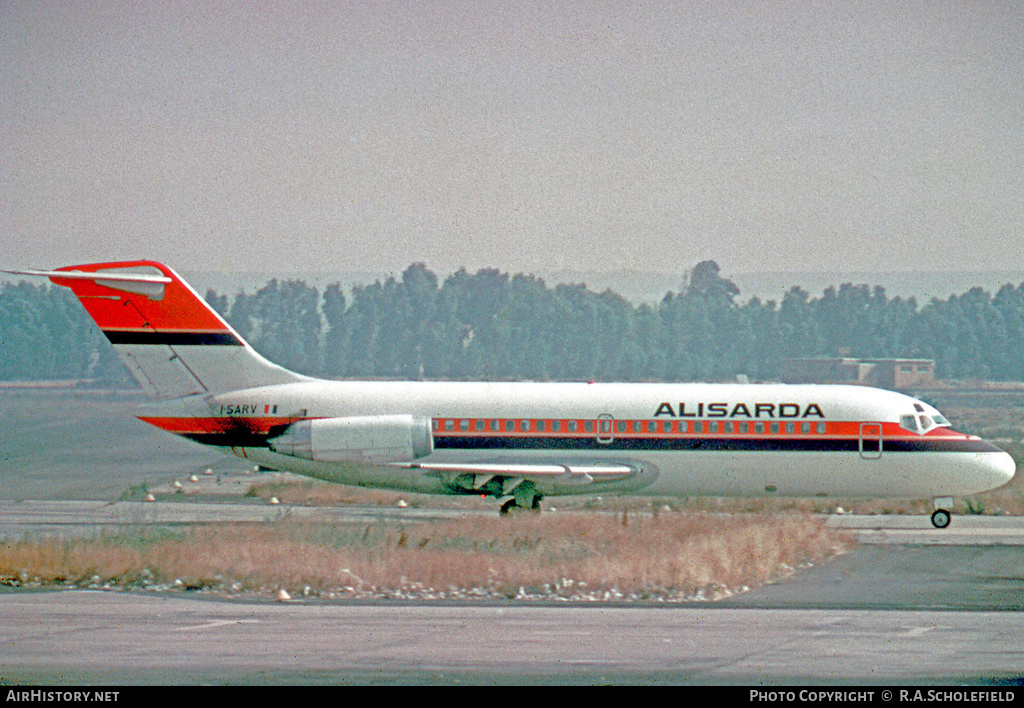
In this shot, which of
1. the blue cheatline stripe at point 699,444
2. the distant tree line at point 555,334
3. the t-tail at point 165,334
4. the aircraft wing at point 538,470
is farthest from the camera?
the distant tree line at point 555,334

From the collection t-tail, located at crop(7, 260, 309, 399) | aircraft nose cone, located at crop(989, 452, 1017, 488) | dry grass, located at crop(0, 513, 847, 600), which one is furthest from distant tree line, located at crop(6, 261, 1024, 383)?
dry grass, located at crop(0, 513, 847, 600)

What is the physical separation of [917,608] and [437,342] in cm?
15436

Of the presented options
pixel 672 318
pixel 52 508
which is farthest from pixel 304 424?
pixel 672 318

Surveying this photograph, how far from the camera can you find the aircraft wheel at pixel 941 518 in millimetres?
29266

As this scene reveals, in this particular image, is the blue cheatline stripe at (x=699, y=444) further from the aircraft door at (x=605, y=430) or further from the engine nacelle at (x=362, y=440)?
the engine nacelle at (x=362, y=440)

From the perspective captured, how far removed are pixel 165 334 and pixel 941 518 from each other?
1842 cm

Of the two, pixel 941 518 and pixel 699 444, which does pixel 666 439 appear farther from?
pixel 941 518

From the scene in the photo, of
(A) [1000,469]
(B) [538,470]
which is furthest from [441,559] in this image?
(A) [1000,469]

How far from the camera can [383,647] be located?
14922 mm

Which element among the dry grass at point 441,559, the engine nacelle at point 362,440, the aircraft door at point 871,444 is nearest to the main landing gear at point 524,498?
the engine nacelle at point 362,440

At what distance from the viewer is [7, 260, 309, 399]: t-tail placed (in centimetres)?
2984

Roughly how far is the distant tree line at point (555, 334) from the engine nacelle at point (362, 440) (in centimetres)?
12593

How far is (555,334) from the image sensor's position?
171m
